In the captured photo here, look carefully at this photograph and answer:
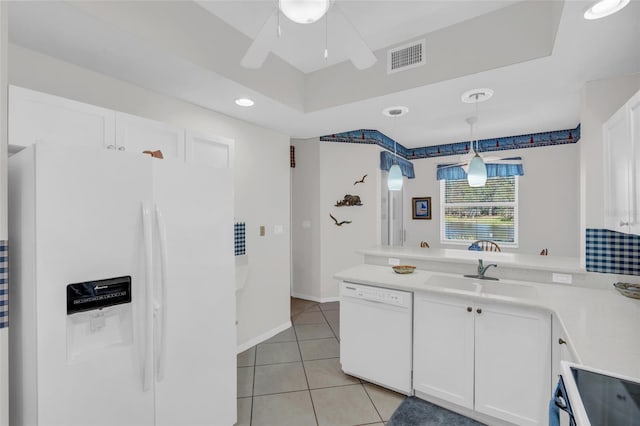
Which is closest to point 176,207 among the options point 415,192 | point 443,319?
point 443,319

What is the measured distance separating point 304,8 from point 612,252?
99.8 inches

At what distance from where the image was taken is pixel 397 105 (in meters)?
2.73

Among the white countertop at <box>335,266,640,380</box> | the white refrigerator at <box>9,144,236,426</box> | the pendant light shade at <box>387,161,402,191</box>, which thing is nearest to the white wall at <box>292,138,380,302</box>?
the pendant light shade at <box>387,161,402,191</box>

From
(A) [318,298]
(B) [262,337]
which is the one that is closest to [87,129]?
(B) [262,337]

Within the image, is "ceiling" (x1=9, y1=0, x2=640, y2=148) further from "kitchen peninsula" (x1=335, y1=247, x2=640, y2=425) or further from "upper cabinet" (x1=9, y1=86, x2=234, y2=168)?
"kitchen peninsula" (x1=335, y1=247, x2=640, y2=425)

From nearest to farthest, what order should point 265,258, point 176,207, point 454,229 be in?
point 176,207, point 265,258, point 454,229

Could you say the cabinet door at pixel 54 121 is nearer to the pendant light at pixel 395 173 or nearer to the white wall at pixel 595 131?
the pendant light at pixel 395 173

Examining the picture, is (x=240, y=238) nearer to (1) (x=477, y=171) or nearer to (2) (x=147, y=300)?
(2) (x=147, y=300)

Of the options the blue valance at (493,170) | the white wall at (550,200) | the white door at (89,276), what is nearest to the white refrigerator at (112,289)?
the white door at (89,276)

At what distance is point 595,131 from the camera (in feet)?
7.05

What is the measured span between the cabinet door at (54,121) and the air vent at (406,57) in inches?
78.5

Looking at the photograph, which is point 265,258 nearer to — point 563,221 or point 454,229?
point 454,229

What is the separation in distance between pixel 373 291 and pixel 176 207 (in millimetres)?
1522

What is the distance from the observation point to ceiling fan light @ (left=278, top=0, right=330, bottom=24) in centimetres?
106
